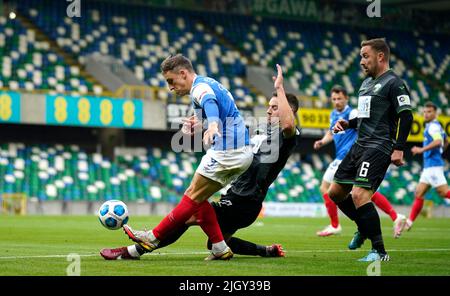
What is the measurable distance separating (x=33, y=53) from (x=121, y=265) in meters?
26.4

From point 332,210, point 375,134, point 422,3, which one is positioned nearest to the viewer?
point 375,134

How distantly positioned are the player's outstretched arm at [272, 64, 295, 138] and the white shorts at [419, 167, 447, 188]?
30.3ft

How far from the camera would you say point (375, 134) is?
9148mm

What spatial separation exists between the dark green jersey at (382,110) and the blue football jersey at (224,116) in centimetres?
134

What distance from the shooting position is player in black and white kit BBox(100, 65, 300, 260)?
9.35 metres

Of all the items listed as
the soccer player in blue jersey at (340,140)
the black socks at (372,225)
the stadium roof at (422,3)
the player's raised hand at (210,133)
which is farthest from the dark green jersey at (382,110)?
the stadium roof at (422,3)

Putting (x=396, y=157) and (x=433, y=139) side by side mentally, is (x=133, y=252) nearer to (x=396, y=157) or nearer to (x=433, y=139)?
(x=396, y=157)

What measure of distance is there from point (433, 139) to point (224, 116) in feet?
32.5

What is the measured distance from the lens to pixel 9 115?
30062 millimetres

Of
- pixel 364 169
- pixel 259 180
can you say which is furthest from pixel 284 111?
pixel 364 169

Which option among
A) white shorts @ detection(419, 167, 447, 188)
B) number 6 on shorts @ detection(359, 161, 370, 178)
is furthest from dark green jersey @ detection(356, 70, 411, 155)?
white shorts @ detection(419, 167, 447, 188)

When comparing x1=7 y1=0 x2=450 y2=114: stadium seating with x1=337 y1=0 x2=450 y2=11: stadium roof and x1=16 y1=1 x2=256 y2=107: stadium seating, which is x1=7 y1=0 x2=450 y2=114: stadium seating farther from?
x1=337 y1=0 x2=450 y2=11: stadium roof
